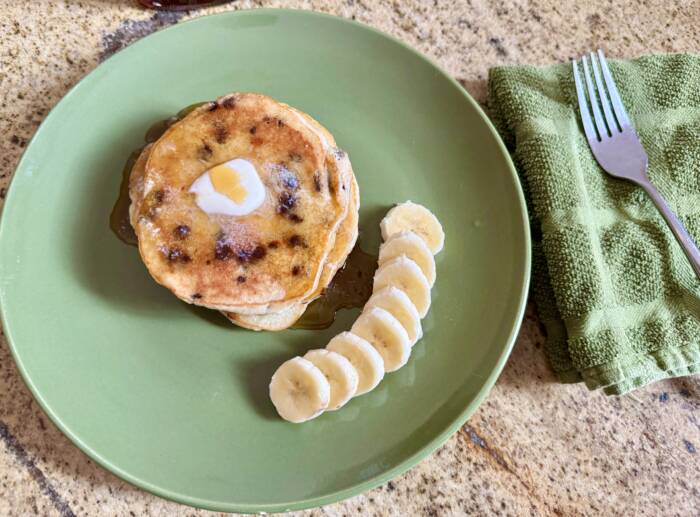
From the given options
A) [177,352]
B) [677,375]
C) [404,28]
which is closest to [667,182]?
[677,375]

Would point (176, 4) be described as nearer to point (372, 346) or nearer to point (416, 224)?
point (416, 224)

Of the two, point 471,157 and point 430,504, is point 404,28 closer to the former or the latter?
point 471,157

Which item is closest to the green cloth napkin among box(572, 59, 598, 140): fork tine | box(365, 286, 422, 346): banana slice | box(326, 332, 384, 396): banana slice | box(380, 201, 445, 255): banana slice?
box(572, 59, 598, 140): fork tine

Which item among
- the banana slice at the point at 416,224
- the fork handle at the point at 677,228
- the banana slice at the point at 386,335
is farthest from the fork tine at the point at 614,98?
the banana slice at the point at 386,335

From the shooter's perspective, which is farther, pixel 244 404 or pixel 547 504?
pixel 547 504

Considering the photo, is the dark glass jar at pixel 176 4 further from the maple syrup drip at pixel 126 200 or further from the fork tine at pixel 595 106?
the fork tine at pixel 595 106

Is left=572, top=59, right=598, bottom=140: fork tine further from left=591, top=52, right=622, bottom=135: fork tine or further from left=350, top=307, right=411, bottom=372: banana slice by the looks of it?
left=350, top=307, right=411, bottom=372: banana slice
